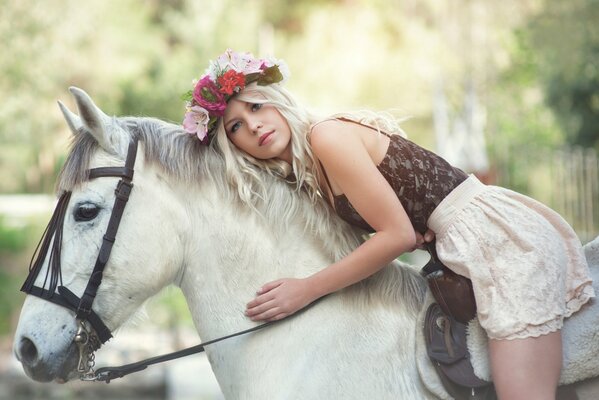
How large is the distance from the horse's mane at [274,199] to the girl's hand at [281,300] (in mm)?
171

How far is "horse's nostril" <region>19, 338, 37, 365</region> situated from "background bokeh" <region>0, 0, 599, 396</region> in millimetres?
8038

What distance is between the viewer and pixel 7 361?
37.0ft

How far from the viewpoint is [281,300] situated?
252 cm

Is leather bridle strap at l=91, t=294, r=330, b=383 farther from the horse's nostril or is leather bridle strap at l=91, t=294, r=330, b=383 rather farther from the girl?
the horse's nostril

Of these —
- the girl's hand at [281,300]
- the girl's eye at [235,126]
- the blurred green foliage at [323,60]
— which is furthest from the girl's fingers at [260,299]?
the blurred green foliage at [323,60]

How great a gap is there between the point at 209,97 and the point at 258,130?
0.66 feet

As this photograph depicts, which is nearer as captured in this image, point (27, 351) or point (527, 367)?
point (527, 367)

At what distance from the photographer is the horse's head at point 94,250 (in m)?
2.47

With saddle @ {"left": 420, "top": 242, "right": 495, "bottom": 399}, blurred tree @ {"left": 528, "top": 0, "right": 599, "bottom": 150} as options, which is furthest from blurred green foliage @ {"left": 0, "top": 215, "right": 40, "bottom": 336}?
saddle @ {"left": 420, "top": 242, "right": 495, "bottom": 399}

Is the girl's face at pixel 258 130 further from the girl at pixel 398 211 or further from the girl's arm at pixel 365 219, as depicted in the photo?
the girl's arm at pixel 365 219

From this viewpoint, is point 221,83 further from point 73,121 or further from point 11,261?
point 11,261

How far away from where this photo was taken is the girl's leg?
229cm

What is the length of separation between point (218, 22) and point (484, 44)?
9741mm

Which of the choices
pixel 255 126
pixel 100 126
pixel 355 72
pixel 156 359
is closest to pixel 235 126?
pixel 255 126
